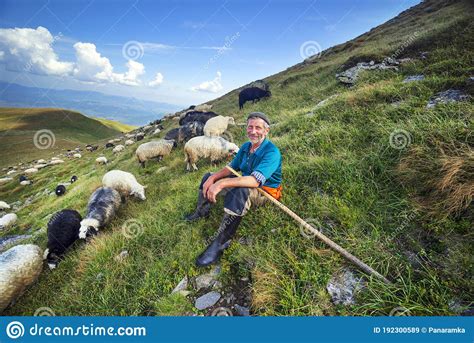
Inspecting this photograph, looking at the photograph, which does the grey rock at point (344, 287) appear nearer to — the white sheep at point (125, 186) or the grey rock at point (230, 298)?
the grey rock at point (230, 298)

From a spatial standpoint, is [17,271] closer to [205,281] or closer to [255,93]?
[205,281]

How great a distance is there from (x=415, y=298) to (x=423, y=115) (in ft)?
14.9

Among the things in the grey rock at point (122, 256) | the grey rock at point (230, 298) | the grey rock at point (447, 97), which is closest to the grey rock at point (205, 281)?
the grey rock at point (230, 298)

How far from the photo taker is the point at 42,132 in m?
57.8

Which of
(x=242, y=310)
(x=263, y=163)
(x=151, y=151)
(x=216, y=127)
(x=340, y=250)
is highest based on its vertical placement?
(x=216, y=127)

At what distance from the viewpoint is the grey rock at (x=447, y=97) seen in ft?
19.4

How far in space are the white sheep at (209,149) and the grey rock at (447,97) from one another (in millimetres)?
6441

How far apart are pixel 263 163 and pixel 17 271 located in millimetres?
6166

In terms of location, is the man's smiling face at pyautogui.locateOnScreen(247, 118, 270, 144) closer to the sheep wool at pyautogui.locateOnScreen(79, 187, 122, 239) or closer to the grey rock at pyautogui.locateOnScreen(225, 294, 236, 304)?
the grey rock at pyautogui.locateOnScreen(225, 294, 236, 304)

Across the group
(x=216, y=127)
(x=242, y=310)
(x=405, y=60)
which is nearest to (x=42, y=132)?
(x=216, y=127)

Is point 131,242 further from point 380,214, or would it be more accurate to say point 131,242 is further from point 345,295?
point 380,214

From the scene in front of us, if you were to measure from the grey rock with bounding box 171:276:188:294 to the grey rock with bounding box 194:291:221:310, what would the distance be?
1.18 feet

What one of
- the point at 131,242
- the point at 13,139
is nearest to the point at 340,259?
the point at 131,242

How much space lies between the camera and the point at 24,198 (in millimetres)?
22281
